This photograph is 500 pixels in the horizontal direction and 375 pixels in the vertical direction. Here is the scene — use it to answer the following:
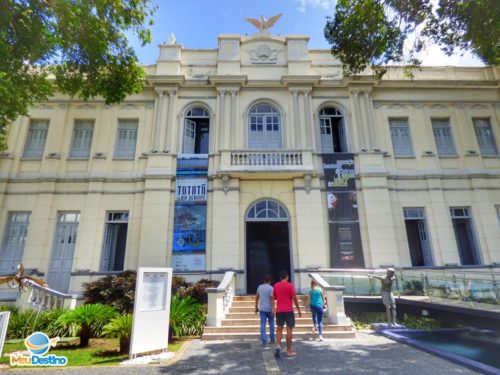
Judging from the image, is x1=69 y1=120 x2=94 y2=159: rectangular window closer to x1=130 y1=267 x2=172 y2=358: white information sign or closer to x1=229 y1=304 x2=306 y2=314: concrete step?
x1=130 y1=267 x2=172 y2=358: white information sign

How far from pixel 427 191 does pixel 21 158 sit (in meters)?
18.1

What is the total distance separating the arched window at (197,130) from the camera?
1406 centimetres

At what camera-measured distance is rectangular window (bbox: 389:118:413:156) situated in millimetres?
13984

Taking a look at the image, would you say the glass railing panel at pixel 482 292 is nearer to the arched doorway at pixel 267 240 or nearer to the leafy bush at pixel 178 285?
the arched doorway at pixel 267 240

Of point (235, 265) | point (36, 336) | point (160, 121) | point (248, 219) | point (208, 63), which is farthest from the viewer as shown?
point (208, 63)

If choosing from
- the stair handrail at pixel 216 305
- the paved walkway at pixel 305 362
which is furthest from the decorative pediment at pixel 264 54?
the paved walkway at pixel 305 362

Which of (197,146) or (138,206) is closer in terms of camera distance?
(138,206)

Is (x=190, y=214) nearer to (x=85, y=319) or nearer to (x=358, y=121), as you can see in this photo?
(x=85, y=319)

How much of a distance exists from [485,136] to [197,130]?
1399 centimetres

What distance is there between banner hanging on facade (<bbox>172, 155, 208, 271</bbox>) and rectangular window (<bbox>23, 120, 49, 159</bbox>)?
6435mm

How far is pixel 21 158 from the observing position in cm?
1320

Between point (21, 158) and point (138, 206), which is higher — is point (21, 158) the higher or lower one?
the higher one

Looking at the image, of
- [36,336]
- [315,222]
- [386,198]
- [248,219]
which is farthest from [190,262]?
[386,198]

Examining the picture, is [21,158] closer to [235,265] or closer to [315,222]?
[235,265]
